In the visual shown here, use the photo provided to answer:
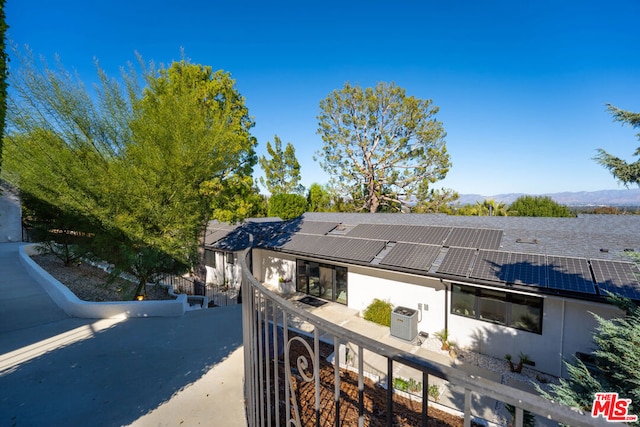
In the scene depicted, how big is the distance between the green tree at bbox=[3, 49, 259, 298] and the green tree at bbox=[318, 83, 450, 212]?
16.2m

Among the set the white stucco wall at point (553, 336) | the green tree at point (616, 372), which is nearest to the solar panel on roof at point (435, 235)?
the white stucco wall at point (553, 336)

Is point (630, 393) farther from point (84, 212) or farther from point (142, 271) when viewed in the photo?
point (84, 212)

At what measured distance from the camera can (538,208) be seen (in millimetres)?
25250

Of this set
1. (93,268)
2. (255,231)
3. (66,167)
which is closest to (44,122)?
(66,167)

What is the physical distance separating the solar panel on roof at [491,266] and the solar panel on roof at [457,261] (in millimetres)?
208

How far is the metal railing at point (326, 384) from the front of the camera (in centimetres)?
99

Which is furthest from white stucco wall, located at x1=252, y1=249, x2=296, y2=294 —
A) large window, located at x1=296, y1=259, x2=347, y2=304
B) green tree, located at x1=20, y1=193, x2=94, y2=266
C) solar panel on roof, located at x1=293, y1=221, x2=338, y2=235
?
green tree, located at x1=20, y1=193, x2=94, y2=266

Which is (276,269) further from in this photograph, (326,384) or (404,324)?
(326,384)

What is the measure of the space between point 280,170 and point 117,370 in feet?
99.3

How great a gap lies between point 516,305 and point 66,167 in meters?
13.1

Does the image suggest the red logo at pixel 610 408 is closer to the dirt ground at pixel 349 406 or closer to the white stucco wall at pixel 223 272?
the dirt ground at pixel 349 406

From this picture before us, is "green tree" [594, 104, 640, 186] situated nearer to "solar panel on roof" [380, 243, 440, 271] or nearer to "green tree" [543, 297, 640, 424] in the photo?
"green tree" [543, 297, 640, 424]

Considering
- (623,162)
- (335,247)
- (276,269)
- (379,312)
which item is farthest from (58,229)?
(623,162)

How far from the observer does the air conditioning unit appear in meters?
8.99
